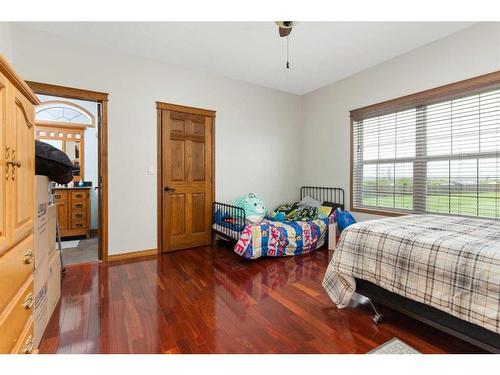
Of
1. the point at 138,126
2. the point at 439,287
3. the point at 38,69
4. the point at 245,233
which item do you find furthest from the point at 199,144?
the point at 439,287

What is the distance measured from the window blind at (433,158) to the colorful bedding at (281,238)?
0.82 m

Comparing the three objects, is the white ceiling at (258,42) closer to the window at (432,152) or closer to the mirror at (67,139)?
the window at (432,152)

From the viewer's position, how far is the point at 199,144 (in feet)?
11.9

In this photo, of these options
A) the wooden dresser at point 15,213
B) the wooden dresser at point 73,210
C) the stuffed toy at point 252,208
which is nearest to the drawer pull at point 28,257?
the wooden dresser at point 15,213

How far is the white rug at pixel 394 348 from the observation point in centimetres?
141

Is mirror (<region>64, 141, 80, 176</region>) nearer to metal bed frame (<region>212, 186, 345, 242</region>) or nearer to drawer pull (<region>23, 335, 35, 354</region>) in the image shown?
metal bed frame (<region>212, 186, 345, 242</region>)

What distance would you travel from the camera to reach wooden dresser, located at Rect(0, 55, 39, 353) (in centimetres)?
84

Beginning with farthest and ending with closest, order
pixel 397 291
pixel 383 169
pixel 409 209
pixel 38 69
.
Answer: pixel 383 169
pixel 409 209
pixel 38 69
pixel 397 291

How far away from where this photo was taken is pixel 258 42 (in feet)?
9.27

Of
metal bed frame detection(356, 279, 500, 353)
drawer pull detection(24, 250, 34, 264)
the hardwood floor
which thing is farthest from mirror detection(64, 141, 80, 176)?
A: metal bed frame detection(356, 279, 500, 353)

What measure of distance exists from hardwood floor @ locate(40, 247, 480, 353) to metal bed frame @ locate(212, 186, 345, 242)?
25.6 inches
